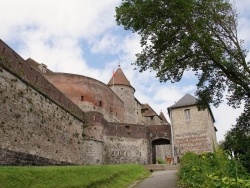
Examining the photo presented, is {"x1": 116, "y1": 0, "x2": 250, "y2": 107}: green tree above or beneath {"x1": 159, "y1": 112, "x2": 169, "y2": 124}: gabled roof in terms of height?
beneath

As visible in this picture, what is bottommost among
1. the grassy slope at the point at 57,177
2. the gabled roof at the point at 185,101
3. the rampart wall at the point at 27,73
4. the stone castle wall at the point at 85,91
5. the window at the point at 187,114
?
the grassy slope at the point at 57,177

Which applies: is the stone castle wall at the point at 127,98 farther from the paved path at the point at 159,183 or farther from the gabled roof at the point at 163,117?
the paved path at the point at 159,183

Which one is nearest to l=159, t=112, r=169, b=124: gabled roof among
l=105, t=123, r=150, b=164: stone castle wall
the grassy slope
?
l=105, t=123, r=150, b=164: stone castle wall

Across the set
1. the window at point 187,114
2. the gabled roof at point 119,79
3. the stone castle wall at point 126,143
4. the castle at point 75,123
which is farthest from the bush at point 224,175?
the gabled roof at point 119,79

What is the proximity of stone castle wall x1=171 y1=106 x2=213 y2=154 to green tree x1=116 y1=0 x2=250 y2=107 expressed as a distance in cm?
1650

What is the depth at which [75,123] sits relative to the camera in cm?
2248

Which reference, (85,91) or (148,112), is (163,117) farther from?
(85,91)

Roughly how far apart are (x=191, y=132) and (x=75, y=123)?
43.7 ft

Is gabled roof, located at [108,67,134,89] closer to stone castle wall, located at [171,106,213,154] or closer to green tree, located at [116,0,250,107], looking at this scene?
stone castle wall, located at [171,106,213,154]

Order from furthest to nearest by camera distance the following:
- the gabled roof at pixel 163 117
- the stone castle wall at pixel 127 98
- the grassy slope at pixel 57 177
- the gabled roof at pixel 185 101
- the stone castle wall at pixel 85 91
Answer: the gabled roof at pixel 163 117 → the stone castle wall at pixel 127 98 → the stone castle wall at pixel 85 91 → the gabled roof at pixel 185 101 → the grassy slope at pixel 57 177

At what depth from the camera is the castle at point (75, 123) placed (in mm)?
14391

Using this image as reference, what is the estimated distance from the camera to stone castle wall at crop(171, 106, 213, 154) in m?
30.6

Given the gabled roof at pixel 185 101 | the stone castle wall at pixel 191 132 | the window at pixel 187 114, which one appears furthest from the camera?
the gabled roof at pixel 185 101

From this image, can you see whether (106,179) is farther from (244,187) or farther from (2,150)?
(244,187)
